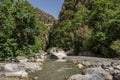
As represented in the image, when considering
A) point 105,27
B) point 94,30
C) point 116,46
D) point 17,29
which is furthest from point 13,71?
point 94,30

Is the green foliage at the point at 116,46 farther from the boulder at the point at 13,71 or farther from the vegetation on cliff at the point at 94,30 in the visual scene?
the boulder at the point at 13,71

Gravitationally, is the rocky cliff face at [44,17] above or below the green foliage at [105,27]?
above

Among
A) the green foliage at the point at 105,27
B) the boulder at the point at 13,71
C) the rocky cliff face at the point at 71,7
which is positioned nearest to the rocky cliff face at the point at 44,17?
the rocky cliff face at the point at 71,7

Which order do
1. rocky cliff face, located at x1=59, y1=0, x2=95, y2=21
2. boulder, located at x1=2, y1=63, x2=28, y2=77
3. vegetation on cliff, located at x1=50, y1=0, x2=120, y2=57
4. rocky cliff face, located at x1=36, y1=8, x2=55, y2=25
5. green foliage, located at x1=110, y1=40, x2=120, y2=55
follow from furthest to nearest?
1. rocky cliff face, located at x1=36, y1=8, x2=55, y2=25
2. rocky cliff face, located at x1=59, y1=0, x2=95, y2=21
3. vegetation on cliff, located at x1=50, y1=0, x2=120, y2=57
4. green foliage, located at x1=110, y1=40, x2=120, y2=55
5. boulder, located at x1=2, y1=63, x2=28, y2=77

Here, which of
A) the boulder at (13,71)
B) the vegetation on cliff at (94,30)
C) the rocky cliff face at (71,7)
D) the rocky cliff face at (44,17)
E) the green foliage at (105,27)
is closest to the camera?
the boulder at (13,71)

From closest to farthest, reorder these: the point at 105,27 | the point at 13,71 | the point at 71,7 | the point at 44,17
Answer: the point at 13,71
the point at 105,27
the point at 71,7
the point at 44,17

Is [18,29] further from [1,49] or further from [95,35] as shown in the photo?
[95,35]

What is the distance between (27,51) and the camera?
44.6m

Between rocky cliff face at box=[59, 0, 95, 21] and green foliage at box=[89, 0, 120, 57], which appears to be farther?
rocky cliff face at box=[59, 0, 95, 21]

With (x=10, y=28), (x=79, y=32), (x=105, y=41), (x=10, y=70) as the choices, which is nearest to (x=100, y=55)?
(x=105, y=41)

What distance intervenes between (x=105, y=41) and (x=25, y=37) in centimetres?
1913

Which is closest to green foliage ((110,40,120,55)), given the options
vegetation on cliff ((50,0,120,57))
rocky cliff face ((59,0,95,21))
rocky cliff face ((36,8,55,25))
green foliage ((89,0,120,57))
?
vegetation on cliff ((50,0,120,57))

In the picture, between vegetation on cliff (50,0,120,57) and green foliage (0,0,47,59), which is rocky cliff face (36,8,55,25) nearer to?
vegetation on cliff (50,0,120,57)

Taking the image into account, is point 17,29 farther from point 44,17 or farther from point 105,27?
point 44,17
